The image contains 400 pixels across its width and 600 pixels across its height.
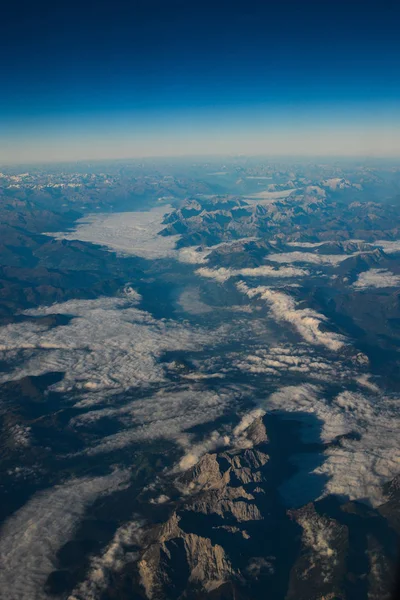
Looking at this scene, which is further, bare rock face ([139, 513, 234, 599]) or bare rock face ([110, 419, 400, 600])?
bare rock face ([139, 513, 234, 599])

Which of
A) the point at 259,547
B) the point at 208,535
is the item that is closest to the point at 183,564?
the point at 208,535

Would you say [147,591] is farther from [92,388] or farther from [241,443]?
[92,388]

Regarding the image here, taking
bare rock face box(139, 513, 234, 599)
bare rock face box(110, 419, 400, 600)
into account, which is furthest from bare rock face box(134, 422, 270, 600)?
bare rock face box(110, 419, 400, 600)

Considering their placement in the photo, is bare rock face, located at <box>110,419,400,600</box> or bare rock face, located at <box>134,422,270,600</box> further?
bare rock face, located at <box>134,422,270,600</box>

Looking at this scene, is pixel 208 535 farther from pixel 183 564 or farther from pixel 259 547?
pixel 259 547

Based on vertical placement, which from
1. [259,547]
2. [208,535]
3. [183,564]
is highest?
[208,535]

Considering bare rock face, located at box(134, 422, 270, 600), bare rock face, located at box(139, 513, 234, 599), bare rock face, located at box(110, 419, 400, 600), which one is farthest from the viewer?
bare rock face, located at box(134, 422, 270, 600)

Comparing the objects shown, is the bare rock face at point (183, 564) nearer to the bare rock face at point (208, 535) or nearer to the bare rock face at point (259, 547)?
the bare rock face at point (208, 535)

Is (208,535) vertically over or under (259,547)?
over

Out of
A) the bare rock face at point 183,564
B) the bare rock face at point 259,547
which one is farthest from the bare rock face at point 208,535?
the bare rock face at point 259,547

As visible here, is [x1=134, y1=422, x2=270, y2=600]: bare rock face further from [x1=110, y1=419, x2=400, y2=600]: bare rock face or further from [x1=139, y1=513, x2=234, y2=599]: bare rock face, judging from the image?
[x1=110, y1=419, x2=400, y2=600]: bare rock face

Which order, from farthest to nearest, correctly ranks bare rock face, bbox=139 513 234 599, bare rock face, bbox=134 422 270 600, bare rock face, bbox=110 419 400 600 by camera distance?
bare rock face, bbox=134 422 270 600 → bare rock face, bbox=139 513 234 599 → bare rock face, bbox=110 419 400 600

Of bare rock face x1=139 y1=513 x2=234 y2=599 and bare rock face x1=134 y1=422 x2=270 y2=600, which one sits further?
bare rock face x1=134 y1=422 x2=270 y2=600
